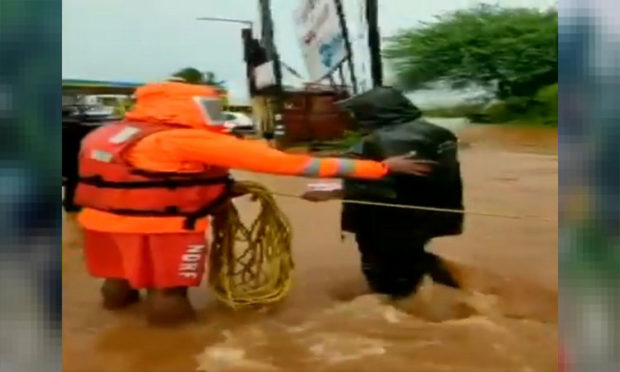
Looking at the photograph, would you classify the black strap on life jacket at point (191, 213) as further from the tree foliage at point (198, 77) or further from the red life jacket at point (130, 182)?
the tree foliage at point (198, 77)

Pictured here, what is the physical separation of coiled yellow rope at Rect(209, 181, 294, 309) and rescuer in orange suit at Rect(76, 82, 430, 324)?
34 millimetres

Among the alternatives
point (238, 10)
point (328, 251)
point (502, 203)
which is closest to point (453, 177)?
point (502, 203)

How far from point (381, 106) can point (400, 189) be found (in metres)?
0.10

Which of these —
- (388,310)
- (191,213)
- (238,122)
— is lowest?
(388,310)

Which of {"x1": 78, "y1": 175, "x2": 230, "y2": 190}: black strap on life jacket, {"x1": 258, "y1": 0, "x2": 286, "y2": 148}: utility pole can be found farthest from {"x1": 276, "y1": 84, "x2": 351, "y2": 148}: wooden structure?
{"x1": 78, "y1": 175, "x2": 230, "y2": 190}: black strap on life jacket

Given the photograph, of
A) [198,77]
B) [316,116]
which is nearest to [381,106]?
[316,116]

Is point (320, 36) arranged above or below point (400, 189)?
above

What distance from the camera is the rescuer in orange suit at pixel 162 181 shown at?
42.6 inches

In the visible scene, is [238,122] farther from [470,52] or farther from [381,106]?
[470,52]

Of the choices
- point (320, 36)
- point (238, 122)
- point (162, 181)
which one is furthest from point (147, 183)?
point (320, 36)

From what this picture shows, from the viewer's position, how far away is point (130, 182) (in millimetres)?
1086

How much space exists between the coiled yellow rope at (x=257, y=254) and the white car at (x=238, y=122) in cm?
6

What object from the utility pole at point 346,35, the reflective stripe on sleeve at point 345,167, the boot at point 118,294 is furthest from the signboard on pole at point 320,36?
the boot at point 118,294

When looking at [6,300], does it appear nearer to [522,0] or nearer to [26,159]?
[26,159]
